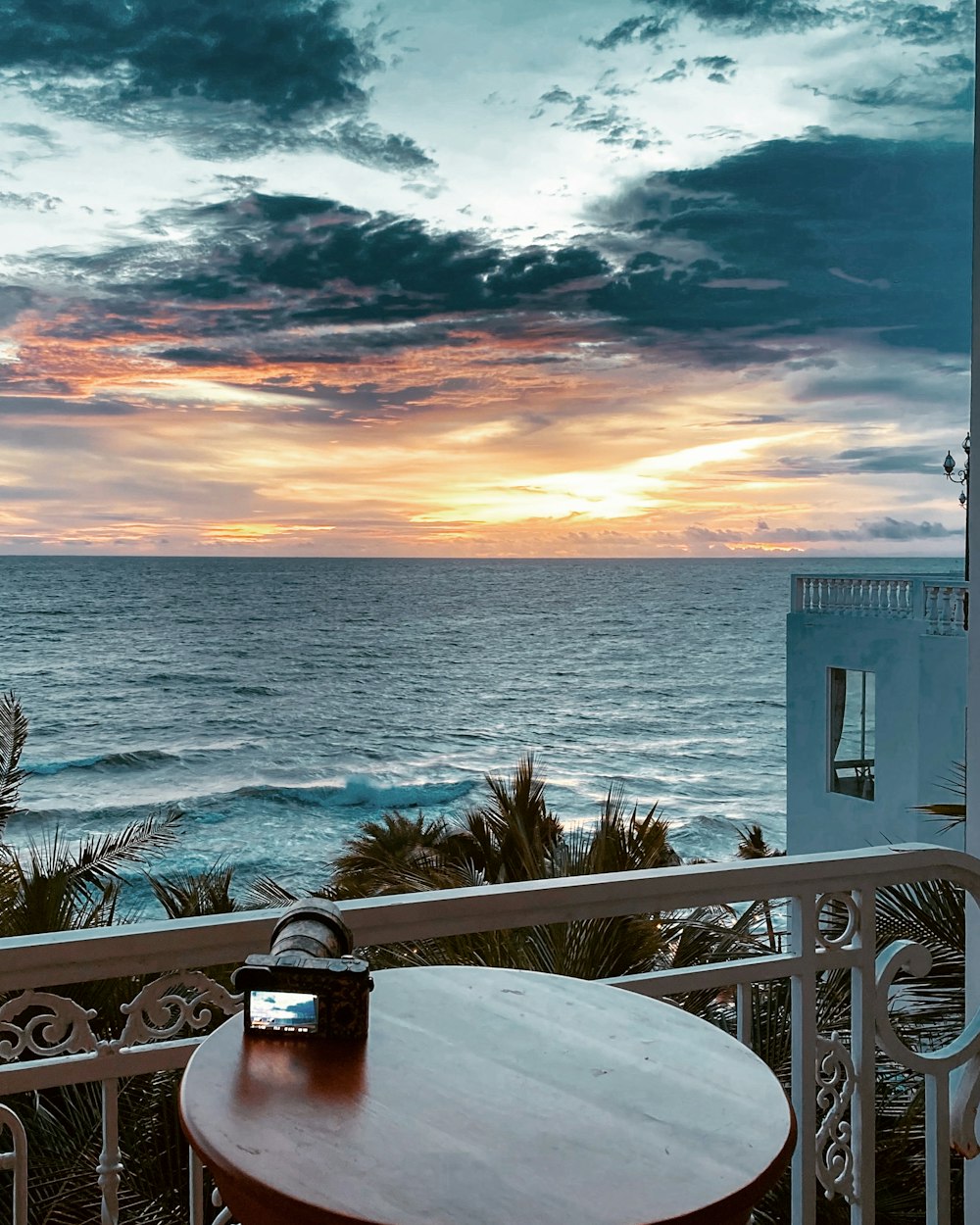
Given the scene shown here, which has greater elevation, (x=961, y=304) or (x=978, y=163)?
(x=961, y=304)

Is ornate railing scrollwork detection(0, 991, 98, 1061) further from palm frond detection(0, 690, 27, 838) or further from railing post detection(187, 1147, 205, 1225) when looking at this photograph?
palm frond detection(0, 690, 27, 838)

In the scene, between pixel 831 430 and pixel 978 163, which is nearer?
pixel 978 163

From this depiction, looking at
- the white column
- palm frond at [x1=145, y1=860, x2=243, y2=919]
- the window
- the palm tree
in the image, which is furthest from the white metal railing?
the white column

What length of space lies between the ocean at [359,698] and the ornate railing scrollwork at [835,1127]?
1416 centimetres

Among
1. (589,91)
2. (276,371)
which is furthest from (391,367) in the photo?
(589,91)

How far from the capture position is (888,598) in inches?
331

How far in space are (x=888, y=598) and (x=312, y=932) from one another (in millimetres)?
8100

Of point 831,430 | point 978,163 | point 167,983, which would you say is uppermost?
point 831,430

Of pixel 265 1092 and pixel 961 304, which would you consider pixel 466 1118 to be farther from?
pixel 961 304

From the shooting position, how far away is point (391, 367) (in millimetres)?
20031

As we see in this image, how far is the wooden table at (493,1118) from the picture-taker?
0.73 m

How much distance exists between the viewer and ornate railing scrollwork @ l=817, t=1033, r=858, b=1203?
4.93ft

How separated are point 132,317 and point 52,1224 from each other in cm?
1957

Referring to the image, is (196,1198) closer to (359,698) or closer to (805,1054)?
(805,1054)
